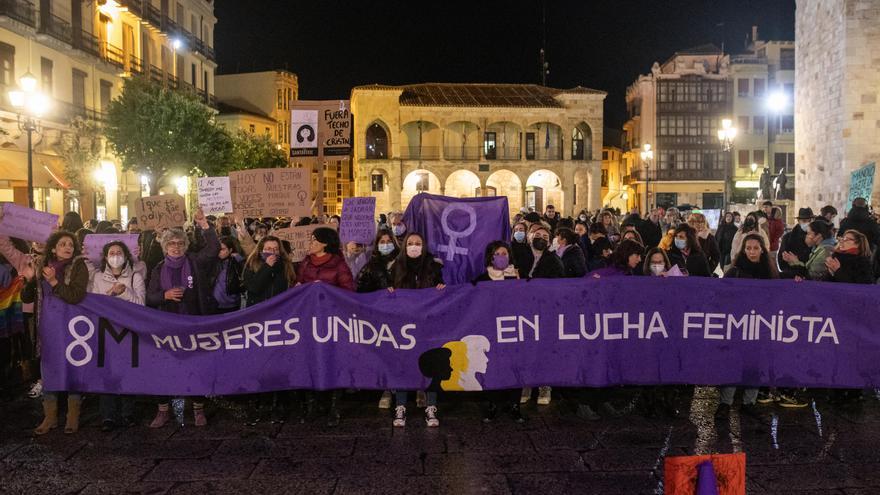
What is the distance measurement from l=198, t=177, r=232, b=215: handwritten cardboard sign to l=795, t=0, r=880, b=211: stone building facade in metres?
17.6

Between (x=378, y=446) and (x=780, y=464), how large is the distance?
10.1 ft

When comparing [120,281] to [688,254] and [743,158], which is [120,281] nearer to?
[688,254]

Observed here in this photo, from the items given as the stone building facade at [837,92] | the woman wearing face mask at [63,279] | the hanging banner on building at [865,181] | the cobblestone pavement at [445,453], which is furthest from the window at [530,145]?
the woman wearing face mask at [63,279]

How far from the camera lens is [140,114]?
104ft

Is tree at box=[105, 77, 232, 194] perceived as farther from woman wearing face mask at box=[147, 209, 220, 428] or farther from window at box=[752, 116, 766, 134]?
window at box=[752, 116, 766, 134]

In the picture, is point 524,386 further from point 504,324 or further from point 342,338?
point 342,338

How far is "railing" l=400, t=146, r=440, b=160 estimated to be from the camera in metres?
55.2

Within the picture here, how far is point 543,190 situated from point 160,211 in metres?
50.0

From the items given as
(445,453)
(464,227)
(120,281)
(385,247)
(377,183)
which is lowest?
(445,453)

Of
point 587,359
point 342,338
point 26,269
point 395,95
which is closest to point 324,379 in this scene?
point 342,338

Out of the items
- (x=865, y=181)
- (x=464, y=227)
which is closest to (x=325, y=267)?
(x=464, y=227)

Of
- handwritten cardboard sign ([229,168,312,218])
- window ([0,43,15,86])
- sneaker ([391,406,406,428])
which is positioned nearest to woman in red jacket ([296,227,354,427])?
sneaker ([391,406,406,428])

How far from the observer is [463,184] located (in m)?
58.0

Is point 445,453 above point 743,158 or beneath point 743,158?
beneath
